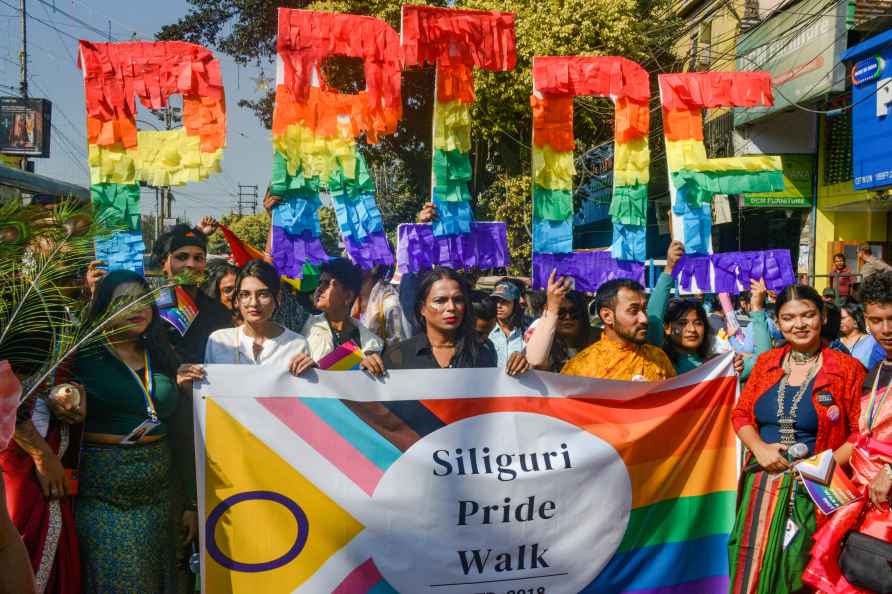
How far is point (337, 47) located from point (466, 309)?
5.15 ft

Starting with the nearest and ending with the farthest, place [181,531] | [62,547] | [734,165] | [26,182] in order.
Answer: [62,547] → [181,531] → [734,165] → [26,182]

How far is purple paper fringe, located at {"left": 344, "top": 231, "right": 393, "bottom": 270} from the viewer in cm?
417

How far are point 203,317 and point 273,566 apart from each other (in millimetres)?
1523

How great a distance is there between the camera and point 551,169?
4.40 metres

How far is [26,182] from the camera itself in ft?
38.3

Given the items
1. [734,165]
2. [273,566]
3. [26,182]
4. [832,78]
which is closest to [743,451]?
[734,165]

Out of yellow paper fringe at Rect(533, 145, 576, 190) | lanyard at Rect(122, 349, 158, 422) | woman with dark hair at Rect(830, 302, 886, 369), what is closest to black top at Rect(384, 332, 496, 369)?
lanyard at Rect(122, 349, 158, 422)

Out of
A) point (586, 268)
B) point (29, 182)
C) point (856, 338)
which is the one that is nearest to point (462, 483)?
point (586, 268)

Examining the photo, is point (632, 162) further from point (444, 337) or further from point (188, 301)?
point (188, 301)

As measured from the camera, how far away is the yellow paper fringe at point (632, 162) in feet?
14.6

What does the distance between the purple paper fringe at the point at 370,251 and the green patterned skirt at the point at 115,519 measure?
1.59 meters

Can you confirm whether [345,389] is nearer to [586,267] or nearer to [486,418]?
[486,418]

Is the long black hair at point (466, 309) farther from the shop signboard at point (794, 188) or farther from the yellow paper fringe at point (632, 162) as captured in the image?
the shop signboard at point (794, 188)

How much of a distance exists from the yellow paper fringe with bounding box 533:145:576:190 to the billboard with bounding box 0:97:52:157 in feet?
69.3
